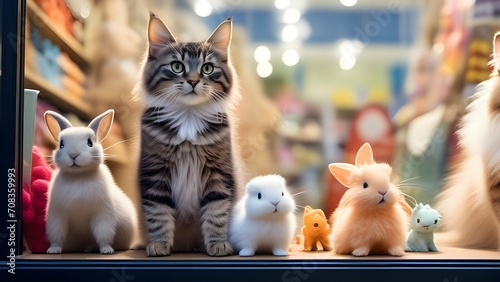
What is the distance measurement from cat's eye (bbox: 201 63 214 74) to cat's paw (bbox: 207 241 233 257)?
1.84 ft

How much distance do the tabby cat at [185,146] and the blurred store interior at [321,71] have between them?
34.1 inches

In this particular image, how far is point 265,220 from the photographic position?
1.66 metres

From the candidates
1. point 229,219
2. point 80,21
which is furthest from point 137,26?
point 229,219

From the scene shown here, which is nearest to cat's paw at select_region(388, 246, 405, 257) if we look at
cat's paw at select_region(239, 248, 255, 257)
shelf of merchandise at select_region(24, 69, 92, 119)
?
cat's paw at select_region(239, 248, 255, 257)

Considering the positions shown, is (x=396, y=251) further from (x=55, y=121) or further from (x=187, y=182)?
(x=55, y=121)

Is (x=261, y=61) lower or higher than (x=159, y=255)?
higher

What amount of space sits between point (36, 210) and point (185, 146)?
56 centimetres

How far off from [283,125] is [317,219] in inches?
49.2

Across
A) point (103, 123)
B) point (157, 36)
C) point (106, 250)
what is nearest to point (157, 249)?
point (106, 250)

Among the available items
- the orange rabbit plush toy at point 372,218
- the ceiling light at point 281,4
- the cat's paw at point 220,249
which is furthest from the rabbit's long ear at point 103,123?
the ceiling light at point 281,4

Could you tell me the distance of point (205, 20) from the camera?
2.79m

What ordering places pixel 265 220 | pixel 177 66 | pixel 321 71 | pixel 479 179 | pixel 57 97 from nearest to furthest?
1. pixel 265 220
2. pixel 177 66
3. pixel 479 179
4. pixel 57 97
5. pixel 321 71

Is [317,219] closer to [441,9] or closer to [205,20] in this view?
[205,20]

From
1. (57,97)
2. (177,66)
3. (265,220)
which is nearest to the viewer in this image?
(265,220)
